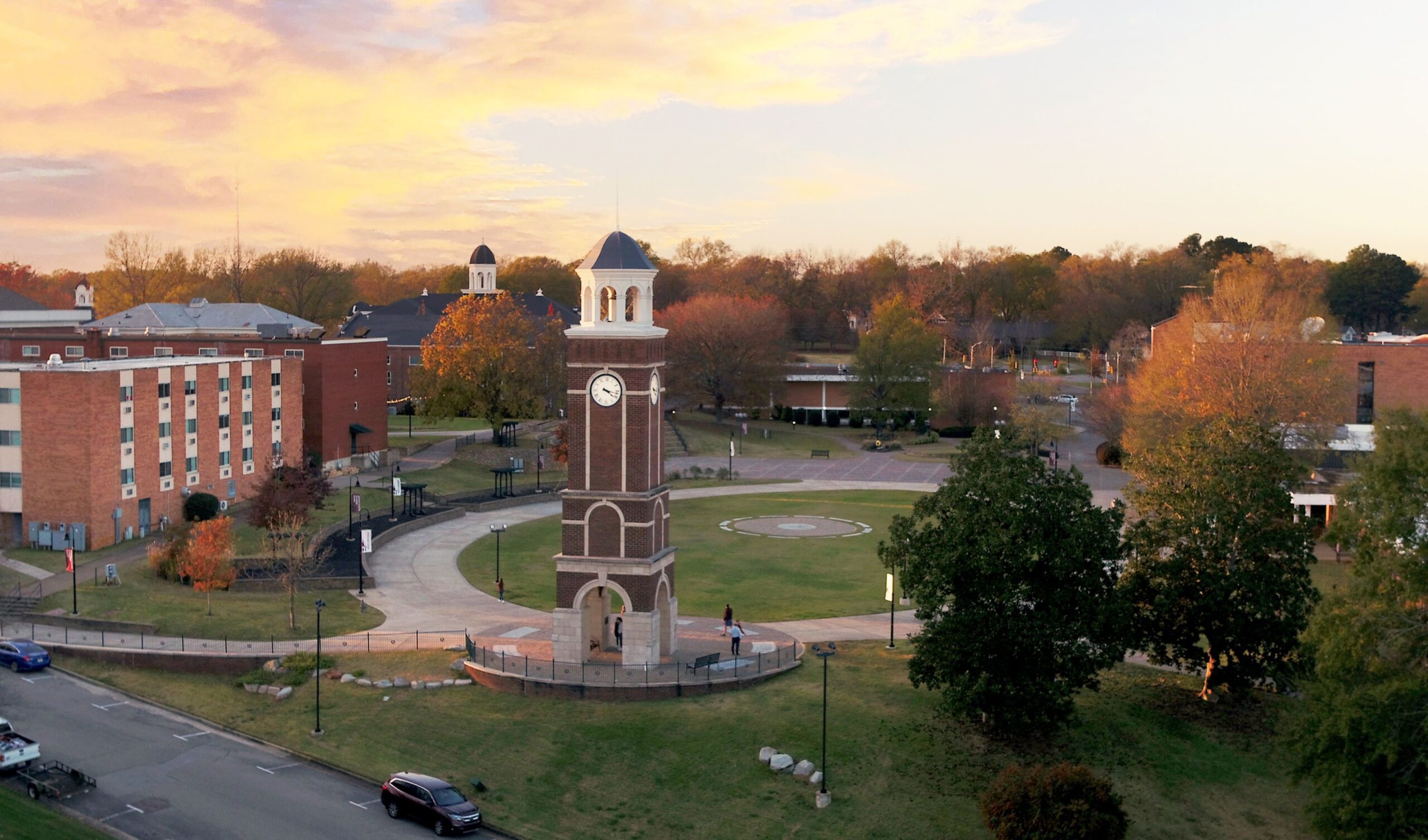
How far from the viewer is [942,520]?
3722 cm

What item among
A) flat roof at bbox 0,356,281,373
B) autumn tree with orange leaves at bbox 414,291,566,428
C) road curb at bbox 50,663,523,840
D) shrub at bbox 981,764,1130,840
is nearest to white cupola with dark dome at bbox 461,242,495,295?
autumn tree with orange leaves at bbox 414,291,566,428

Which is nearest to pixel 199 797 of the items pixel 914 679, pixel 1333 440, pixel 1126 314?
pixel 914 679

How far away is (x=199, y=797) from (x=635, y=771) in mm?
11575

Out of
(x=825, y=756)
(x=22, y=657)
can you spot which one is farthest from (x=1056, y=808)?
(x=22, y=657)

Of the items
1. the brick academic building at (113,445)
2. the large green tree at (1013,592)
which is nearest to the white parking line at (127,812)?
the large green tree at (1013,592)

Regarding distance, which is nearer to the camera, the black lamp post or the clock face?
the black lamp post

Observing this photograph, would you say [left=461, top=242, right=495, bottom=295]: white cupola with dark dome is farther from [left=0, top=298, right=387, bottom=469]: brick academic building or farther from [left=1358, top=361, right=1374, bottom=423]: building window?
[left=1358, top=361, right=1374, bottom=423]: building window

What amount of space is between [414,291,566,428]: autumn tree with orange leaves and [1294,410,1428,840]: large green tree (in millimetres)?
71565

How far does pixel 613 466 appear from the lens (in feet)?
133

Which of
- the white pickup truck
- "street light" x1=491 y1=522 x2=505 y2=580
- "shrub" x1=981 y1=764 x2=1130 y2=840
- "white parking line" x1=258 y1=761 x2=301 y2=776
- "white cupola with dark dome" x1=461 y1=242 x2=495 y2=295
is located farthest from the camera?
"white cupola with dark dome" x1=461 y1=242 x2=495 y2=295

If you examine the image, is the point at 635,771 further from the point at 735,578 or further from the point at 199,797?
the point at 735,578

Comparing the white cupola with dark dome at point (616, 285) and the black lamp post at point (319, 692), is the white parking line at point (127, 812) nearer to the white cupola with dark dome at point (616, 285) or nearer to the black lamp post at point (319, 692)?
the black lamp post at point (319, 692)

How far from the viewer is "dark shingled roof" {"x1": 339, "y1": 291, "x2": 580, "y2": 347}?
130 m

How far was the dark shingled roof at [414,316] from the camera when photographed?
130m
